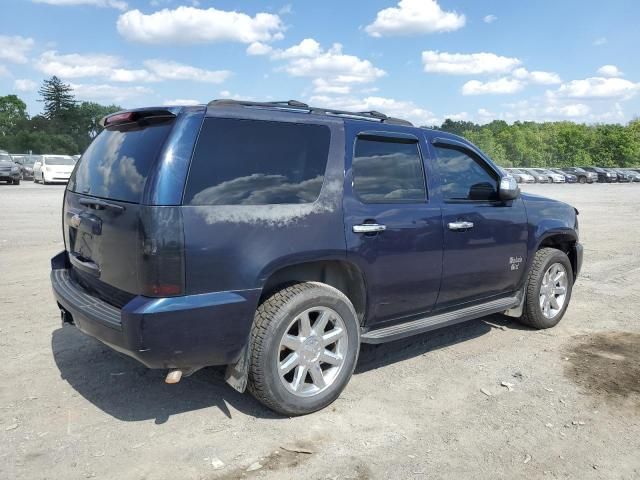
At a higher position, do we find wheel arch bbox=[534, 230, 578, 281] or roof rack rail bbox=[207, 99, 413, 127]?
roof rack rail bbox=[207, 99, 413, 127]

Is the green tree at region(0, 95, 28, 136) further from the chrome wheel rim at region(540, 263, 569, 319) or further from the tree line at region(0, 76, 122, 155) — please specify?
the chrome wheel rim at region(540, 263, 569, 319)

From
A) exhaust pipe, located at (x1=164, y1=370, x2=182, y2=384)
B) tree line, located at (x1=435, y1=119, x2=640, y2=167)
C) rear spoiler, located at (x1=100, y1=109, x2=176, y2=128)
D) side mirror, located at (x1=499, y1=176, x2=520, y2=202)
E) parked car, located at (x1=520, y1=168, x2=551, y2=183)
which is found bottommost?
exhaust pipe, located at (x1=164, y1=370, x2=182, y2=384)

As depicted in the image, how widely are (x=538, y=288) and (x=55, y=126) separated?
10162cm

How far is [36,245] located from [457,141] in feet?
25.9

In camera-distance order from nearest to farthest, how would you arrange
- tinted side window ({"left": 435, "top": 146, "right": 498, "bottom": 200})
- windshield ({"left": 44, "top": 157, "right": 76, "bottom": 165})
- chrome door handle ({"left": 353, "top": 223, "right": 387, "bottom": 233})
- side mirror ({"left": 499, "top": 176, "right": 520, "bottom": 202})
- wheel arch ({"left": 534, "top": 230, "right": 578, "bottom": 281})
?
1. chrome door handle ({"left": 353, "top": 223, "right": 387, "bottom": 233})
2. tinted side window ({"left": 435, "top": 146, "right": 498, "bottom": 200})
3. side mirror ({"left": 499, "top": 176, "right": 520, "bottom": 202})
4. wheel arch ({"left": 534, "top": 230, "right": 578, "bottom": 281})
5. windshield ({"left": 44, "top": 157, "right": 76, "bottom": 165})

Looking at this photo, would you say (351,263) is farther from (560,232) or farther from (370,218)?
(560,232)

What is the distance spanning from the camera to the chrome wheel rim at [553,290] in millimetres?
5508

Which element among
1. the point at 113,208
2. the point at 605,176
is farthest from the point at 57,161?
the point at 605,176

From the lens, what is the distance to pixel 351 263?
3732 millimetres

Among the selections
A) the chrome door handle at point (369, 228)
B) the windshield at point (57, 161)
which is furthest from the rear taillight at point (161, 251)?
the windshield at point (57, 161)

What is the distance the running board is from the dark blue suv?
2cm

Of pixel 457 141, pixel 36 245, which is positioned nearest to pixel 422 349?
pixel 457 141

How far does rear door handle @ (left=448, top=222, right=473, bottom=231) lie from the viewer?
434 centimetres

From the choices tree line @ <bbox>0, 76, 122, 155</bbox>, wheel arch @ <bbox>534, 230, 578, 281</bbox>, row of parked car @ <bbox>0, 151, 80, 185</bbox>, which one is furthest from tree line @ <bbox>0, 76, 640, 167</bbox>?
wheel arch @ <bbox>534, 230, 578, 281</bbox>
